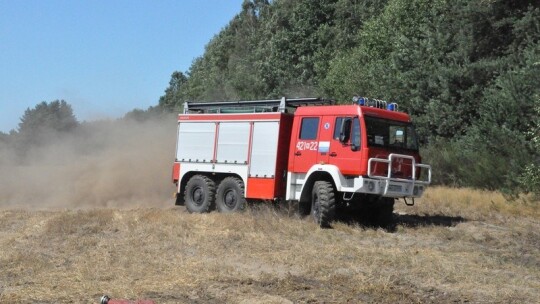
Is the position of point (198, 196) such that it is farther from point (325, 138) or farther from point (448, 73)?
point (448, 73)

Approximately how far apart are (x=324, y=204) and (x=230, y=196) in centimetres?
416

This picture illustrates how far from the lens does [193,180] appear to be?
64.8ft

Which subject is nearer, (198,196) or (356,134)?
(356,134)

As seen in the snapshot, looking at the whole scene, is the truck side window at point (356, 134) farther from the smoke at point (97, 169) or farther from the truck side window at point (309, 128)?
the smoke at point (97, 169)

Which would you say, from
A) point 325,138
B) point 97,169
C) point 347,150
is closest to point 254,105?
point 325,138

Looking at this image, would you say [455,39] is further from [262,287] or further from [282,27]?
[282,27]

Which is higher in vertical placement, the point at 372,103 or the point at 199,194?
the point at 372,103

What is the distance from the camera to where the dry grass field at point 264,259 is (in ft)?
29.1

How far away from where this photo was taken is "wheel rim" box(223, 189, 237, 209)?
60.8ft

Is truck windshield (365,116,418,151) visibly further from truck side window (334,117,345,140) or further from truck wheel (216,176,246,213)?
truck wheel (216,176,246,213)

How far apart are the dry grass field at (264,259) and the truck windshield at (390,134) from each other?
6.44ft

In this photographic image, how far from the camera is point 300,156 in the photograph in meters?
16.7

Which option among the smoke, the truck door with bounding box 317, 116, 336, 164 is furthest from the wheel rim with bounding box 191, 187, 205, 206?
the truck door with bounding box 317, 116, 336, 164

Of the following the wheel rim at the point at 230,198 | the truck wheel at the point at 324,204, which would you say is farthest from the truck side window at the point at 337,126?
the wheel rim at the point at 230,198
